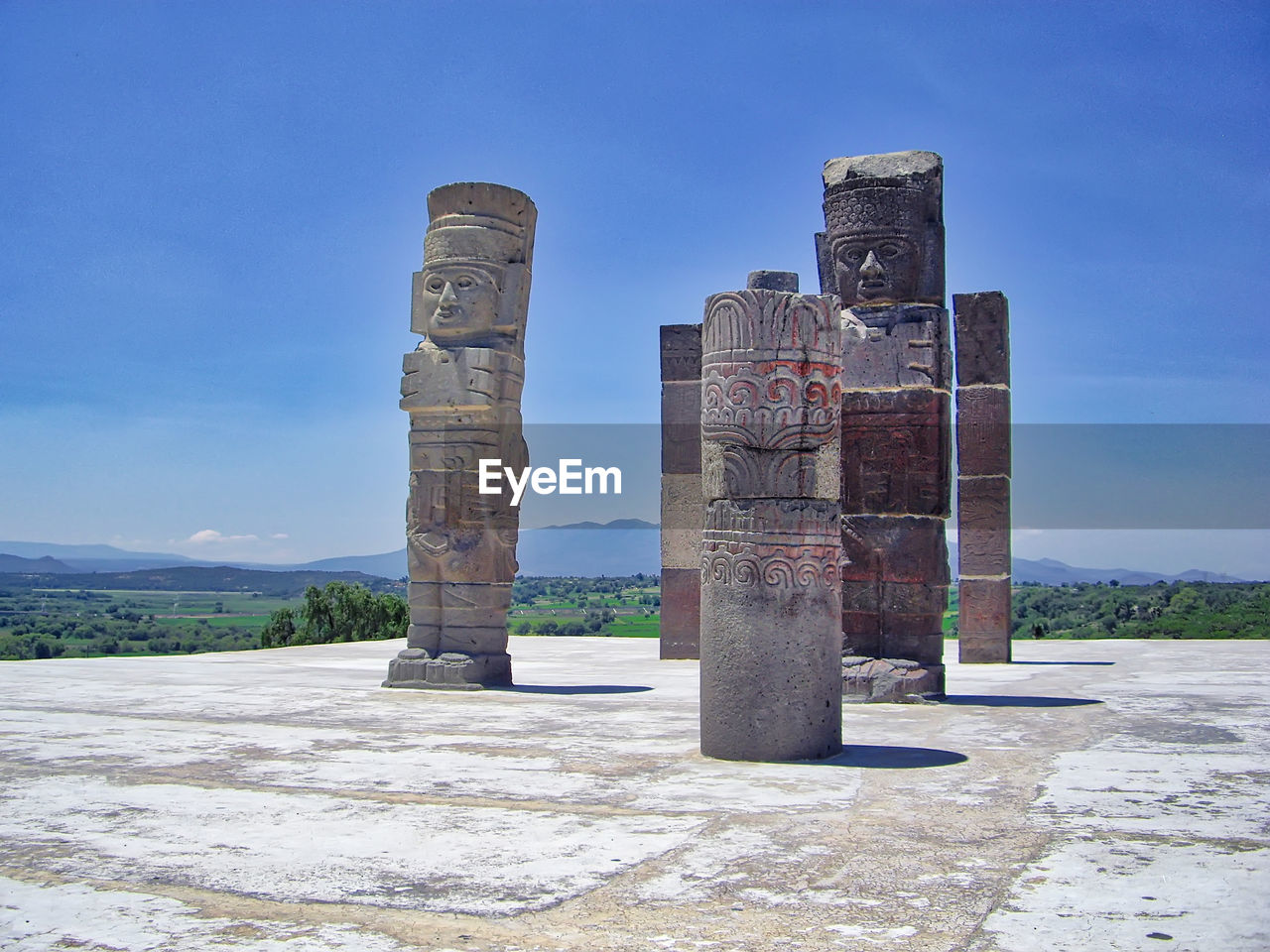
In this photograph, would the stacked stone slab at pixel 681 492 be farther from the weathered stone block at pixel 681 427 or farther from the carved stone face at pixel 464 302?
the carved stone face at pixel 464 302

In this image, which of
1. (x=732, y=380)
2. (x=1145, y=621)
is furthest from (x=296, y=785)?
(x=1145, y=621)

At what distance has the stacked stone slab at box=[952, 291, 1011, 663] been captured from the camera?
48.2 feet

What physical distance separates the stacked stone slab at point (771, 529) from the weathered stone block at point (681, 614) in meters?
8.06

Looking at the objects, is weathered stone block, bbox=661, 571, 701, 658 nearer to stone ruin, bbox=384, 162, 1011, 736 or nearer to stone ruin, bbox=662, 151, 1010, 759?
stone ruin, bbox=662, 151, 1010, 759

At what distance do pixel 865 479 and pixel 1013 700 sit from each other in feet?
7.06

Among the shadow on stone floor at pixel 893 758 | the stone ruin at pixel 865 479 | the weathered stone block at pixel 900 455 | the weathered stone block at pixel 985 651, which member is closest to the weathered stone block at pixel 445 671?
the stone ruin at pixel 865 479

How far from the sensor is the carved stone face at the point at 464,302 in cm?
1088

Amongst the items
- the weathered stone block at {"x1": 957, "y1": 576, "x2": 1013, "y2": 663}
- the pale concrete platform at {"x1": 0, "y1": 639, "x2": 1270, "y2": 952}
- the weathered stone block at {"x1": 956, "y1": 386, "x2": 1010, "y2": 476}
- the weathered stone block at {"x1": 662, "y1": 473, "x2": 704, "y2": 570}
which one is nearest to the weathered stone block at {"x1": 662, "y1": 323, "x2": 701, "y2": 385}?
the weathered stone block at {"x1": 662, "y1": 473, "x2": 704, "y2": 570}

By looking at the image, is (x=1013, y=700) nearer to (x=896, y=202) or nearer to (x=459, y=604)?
(x=896, y=202)

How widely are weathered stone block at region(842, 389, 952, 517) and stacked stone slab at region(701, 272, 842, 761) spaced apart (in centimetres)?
310

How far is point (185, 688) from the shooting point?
33.9 ft

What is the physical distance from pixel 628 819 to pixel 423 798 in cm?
104

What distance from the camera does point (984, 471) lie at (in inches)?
586

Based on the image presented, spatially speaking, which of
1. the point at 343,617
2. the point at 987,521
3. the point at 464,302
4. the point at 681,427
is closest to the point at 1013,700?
the point at 987,521
